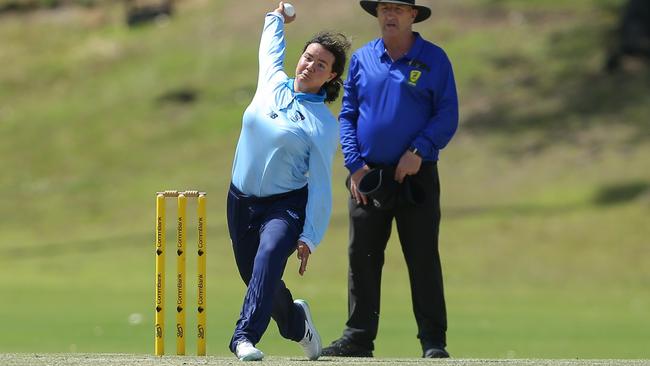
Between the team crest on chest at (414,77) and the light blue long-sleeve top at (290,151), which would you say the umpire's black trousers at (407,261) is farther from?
the light blue long-sleeve top at (290,151)

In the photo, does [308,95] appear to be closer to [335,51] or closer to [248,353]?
[335,51]

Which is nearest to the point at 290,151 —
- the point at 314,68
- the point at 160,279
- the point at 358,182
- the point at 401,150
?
the point at 314,68

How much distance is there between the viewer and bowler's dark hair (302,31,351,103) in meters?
9.22

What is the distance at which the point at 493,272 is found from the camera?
22625 millimetres

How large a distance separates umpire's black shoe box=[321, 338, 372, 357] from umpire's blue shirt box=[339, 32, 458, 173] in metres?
1.05

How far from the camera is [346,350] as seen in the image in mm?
10227

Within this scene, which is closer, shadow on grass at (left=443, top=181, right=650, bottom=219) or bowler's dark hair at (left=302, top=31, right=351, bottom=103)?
bowler's dark hair at (left=302, top=31, right=351, bottom=103)

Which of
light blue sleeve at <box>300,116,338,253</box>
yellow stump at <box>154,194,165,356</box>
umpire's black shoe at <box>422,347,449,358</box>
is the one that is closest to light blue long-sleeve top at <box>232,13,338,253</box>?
light blue sleeve at <box>300,116,338,253</box>

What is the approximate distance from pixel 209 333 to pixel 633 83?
17656 millimetres

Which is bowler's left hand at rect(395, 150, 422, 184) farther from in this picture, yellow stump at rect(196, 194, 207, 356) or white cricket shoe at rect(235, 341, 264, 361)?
white cricket shoe at rect(235, 341, 264, 361)

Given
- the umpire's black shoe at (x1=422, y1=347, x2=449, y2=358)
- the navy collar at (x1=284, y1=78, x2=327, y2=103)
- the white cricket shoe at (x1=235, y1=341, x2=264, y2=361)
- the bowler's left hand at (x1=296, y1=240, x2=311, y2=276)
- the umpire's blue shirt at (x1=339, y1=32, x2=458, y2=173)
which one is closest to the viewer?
the white cricket shoe at (x1=235, y1=341, x2=264, y2=361)

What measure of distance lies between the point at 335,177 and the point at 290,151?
62.5 feet

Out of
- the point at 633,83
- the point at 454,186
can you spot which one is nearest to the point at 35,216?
the point at 454,186

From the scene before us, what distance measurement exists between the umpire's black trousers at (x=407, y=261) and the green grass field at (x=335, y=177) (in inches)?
106
